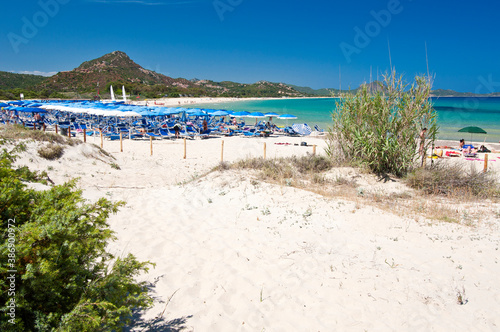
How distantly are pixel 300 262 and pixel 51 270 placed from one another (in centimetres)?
260

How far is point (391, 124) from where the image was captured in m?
6.90

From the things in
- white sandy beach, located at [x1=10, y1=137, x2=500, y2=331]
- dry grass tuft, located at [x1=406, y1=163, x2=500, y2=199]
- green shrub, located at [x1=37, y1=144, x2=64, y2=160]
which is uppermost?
green shrub, located at [x1=37, y1=144, x2=64, y2=160]

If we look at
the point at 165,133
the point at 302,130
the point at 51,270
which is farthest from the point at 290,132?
the point at 51,270

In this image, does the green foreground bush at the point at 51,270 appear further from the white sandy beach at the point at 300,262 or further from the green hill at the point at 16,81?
the green hill at the point at 16,81

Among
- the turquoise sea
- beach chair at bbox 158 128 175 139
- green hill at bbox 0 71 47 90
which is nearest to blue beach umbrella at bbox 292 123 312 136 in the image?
the turquoise sea

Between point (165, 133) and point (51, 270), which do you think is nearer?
point (51, 270)

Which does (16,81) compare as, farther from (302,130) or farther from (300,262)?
(300,262)

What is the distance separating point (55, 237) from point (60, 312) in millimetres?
441

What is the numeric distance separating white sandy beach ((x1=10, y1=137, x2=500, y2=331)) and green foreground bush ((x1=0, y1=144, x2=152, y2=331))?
839 millimetres

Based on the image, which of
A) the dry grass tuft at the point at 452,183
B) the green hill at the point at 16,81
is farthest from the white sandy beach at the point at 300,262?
the green hill at the point at 16,81

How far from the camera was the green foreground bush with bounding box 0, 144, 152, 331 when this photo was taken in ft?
5.07

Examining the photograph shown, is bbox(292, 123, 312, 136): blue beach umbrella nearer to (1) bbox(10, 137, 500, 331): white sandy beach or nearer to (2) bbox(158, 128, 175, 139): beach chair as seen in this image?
(2) bbox(158, 128, 175, 139): beach chair

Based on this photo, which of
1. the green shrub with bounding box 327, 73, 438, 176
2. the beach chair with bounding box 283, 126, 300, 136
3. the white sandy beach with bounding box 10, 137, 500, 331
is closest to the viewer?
the white sandy beach with bounding box 10, 137, 500, 331

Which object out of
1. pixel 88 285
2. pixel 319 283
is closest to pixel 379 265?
pixel 319 283
